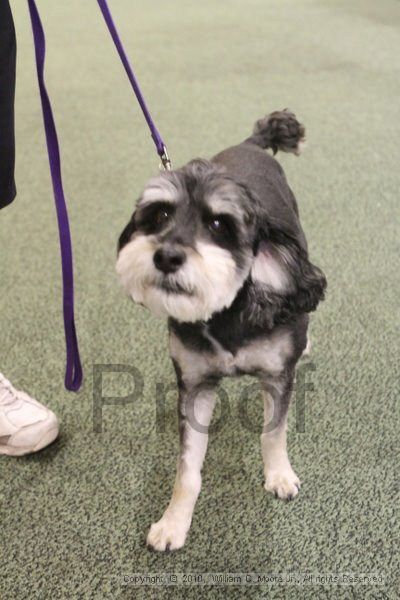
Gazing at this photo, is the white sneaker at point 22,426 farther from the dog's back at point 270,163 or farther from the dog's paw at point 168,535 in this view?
the dog's back at point 270,163

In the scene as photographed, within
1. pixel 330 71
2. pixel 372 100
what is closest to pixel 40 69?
pixel 372 100

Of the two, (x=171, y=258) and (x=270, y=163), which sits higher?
(x=171, y=258)

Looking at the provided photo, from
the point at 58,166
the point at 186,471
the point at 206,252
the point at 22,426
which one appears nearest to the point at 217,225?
the point at 206,252

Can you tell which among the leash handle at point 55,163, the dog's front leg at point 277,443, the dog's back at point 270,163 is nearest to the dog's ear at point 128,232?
the leash handle at point 55,163

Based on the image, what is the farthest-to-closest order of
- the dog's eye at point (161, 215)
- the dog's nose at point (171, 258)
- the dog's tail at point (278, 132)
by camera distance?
the dog's tail at point (278, 132)
the dog's eye at point (161, 215)
the dog's nose at point (171, 258)

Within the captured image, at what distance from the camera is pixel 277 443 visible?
1.39 m

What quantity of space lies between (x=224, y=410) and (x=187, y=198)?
732mm

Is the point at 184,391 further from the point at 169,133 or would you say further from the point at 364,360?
the point at 169,133

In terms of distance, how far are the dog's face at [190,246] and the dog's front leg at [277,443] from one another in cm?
35

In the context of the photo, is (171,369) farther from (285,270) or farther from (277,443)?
(285,270)

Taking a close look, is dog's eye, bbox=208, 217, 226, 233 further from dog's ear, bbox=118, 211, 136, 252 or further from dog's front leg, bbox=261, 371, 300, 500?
dog's front leg, bbox=261, 371, 300, 500

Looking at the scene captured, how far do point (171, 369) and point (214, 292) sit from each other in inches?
31.0

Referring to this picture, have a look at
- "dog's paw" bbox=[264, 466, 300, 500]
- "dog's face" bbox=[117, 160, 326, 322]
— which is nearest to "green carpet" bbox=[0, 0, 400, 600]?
"dog's paw" bbox=[264, 466, 300, 500]

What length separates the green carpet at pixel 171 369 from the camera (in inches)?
50.2
